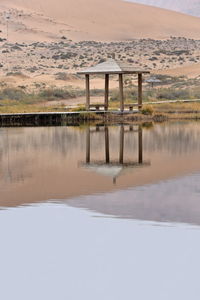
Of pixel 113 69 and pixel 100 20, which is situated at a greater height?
pixel 100 20

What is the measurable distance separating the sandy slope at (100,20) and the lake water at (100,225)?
2822 inches

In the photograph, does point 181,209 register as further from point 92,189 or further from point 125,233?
point 92,189

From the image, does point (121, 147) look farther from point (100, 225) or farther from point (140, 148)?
point (100, 225)

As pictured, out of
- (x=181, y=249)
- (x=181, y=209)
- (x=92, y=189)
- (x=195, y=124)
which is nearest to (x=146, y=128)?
(x=195, y=124)

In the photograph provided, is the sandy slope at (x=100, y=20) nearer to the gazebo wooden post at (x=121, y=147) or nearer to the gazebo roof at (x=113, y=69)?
the gazebo roof at (x=113, y=69)

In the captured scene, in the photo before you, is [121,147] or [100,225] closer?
[100,225]

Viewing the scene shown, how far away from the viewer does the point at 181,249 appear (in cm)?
984

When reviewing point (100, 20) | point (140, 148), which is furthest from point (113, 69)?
point (100, 20)

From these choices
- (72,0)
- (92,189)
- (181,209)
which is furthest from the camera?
(72,0)

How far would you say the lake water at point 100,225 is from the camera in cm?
854

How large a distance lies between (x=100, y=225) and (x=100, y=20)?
98660 millimetres

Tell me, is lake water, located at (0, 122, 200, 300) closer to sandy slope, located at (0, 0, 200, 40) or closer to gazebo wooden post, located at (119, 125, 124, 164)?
gazebo wooden post, located at (119, 125, 124, 164)

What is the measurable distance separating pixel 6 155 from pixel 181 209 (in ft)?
30.9

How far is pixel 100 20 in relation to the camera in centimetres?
10812
